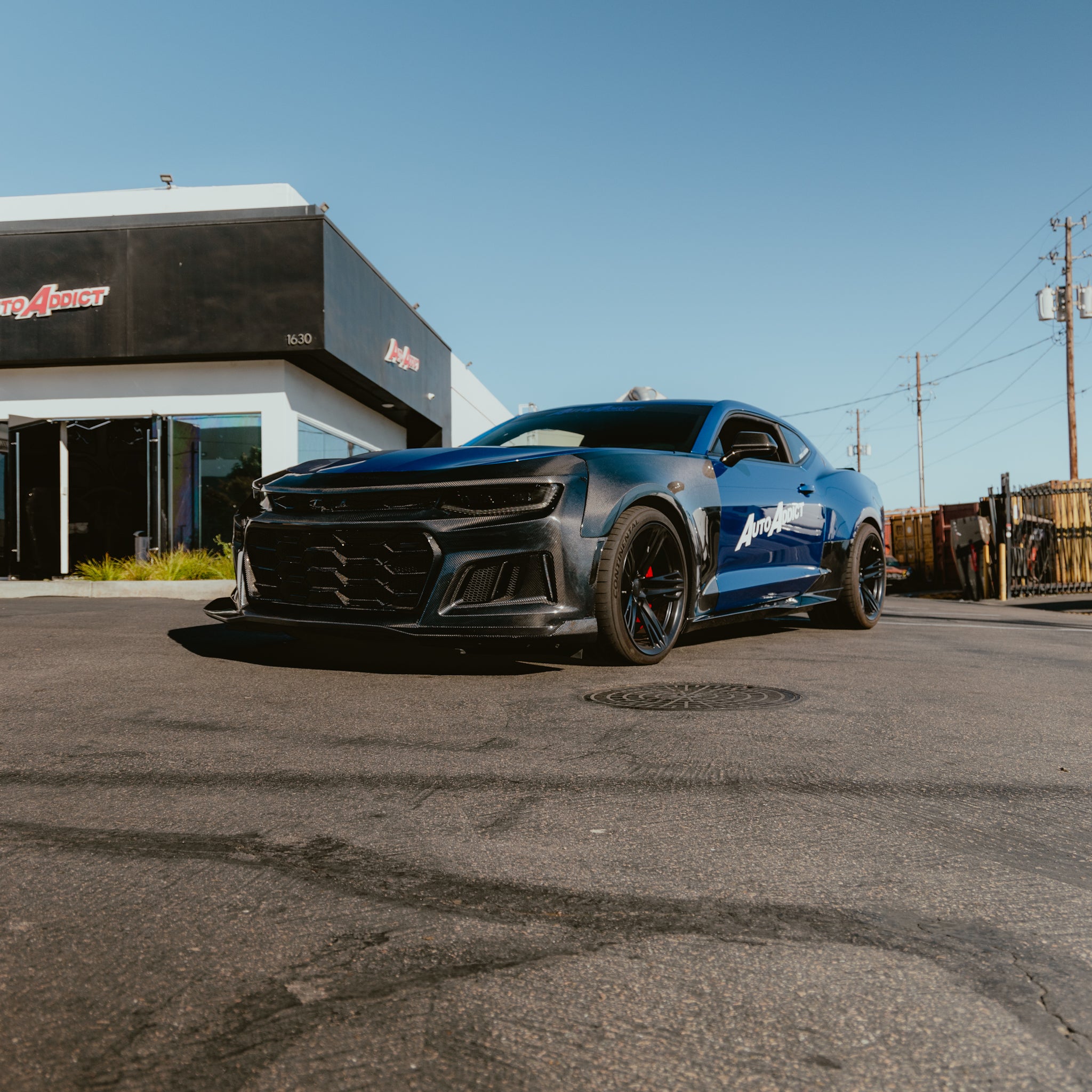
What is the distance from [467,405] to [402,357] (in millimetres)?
10651

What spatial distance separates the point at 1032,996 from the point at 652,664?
3818 mm

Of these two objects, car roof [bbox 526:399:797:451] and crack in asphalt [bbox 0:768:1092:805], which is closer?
crack in asphalt [bbox 0:768:1092:805]

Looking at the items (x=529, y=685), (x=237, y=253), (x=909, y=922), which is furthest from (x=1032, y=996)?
(x=237, y=253)

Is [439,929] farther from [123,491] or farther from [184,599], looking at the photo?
Answer: [123,491]

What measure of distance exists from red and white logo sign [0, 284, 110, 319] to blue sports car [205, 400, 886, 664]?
43.6 feet

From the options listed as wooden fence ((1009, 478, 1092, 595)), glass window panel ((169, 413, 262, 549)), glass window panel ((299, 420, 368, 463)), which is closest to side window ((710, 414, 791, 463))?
glass window panel ((299, 420, 368, 463))

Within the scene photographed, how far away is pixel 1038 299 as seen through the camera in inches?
1441

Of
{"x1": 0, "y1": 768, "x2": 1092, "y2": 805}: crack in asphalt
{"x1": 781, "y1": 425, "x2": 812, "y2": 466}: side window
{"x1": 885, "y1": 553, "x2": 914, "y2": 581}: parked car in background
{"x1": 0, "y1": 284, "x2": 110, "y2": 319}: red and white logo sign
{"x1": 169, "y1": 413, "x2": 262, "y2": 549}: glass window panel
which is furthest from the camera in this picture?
{"x1": 885, "y1": 553, "x2": 914, "y2": 581}: parked car in background

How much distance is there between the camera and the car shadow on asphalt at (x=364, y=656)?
5.28 m

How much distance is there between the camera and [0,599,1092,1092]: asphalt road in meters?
1.53

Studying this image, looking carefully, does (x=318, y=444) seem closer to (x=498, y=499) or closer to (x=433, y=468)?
(x=433, y=468)

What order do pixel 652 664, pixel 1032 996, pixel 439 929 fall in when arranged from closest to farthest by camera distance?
pixel 1032 996 < pixel 439 929 < pixel 652 664

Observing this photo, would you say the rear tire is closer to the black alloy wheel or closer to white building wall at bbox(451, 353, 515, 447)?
the black alloy wheel

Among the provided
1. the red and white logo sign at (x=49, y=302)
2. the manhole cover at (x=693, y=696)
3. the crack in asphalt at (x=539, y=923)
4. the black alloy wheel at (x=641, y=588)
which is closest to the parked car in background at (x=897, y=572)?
the red and white logo sign at (x=49, y=302)
